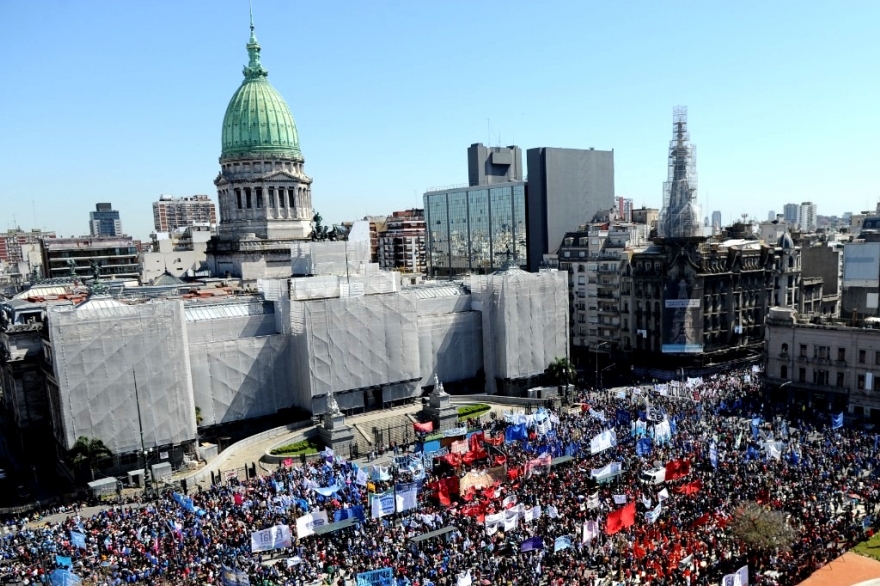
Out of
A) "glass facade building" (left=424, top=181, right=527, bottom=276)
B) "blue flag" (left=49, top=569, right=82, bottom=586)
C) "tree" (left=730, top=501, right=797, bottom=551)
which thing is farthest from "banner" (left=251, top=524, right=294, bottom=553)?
"glass facade building" (left=424, top=181, right=527, bottom=276)

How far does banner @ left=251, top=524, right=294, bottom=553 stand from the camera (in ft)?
115

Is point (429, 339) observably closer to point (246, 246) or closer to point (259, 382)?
point (259, 382)

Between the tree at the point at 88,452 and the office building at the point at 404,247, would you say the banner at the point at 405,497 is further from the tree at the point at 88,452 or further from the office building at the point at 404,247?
the office building at the point at 404,247

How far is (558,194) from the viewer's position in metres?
129

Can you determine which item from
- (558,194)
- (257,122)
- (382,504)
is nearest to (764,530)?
(382,504)

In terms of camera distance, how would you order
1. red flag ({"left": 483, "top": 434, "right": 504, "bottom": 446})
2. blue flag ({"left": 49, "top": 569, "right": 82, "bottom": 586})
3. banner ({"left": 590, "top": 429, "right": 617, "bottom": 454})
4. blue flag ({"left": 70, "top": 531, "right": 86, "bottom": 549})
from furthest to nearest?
1. red flag ({"left": 483, "top": 434, "right": 504, "bottom": 446})
2. banner ({"left": 590, "top": 429, "right": 617, "bottom": 454})
3. blue flag ({"left": 70, "top": 531, "right": 86, "bottom": 549})
4. blue flag ({"left": 49, "top": 569, "right": 82, "bottom": 586})

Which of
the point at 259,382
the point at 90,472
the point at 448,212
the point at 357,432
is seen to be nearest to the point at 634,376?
the point at 357,432

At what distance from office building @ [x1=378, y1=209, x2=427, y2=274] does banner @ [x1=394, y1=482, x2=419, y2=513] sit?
129 m

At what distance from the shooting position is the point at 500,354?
243 ft

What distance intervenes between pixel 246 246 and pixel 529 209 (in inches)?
2205

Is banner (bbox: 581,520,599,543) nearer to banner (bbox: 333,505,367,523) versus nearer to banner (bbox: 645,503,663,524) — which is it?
banner (bbox: 645,503,663,524)

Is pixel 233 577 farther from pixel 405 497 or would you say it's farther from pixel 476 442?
pixel 476 442

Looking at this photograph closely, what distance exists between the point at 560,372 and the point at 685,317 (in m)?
20.4

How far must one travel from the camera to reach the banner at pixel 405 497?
39.4m
